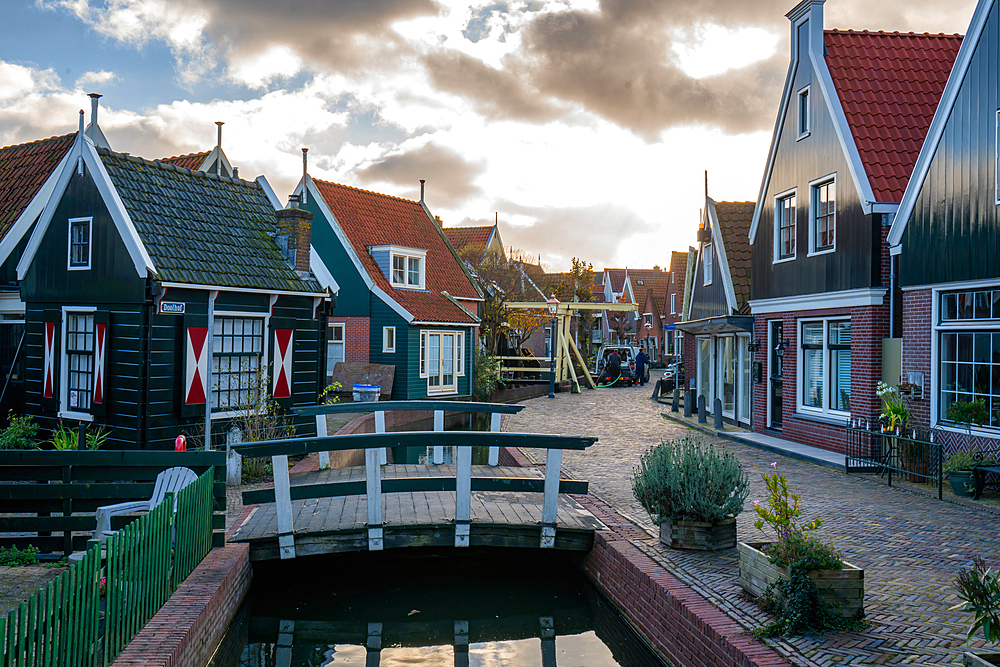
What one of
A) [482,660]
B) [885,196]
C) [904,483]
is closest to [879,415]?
[904,483]

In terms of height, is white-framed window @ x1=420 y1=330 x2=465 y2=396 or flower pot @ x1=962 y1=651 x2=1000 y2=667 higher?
white-framed window @ x1=420 y1=330 x2=465 y2=396

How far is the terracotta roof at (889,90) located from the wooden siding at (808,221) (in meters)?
0.46

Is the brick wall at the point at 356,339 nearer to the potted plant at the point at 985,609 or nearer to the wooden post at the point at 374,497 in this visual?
the wooden post at the point at 374,497

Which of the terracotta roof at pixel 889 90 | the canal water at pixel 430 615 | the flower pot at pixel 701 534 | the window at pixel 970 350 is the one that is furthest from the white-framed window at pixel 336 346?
the flower pot at pixel 701 534

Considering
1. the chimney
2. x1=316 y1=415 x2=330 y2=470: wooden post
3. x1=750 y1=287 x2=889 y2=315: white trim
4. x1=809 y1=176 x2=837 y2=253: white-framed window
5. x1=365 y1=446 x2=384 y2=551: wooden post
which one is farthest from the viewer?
x1=809 y1=176 x2=837 y2=253: white-framed window

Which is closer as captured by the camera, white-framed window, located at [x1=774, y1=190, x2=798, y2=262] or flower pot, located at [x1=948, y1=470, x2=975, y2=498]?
flower pot, located at [x1=948, y1=470, x2=975, y2=498]

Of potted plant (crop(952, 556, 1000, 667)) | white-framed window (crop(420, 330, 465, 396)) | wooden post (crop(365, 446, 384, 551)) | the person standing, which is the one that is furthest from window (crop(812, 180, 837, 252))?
the person standing

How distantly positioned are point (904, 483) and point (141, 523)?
1085 cm

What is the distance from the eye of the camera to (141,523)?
219 inches

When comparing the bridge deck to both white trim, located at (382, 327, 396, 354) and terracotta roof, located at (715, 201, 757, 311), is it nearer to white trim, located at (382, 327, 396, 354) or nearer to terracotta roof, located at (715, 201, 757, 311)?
terracotta roof, located at (715, 201, 757, 311)

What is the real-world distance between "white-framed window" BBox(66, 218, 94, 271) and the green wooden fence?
718 cm

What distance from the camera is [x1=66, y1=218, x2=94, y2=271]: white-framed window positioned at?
41.4 feet

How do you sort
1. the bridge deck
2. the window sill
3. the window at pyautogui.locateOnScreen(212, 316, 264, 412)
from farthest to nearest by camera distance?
the window sill < the window at pyautogui.locateOnScreen(212, 316, 264, 412) < the bridge deck

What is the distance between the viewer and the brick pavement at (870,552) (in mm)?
5270
